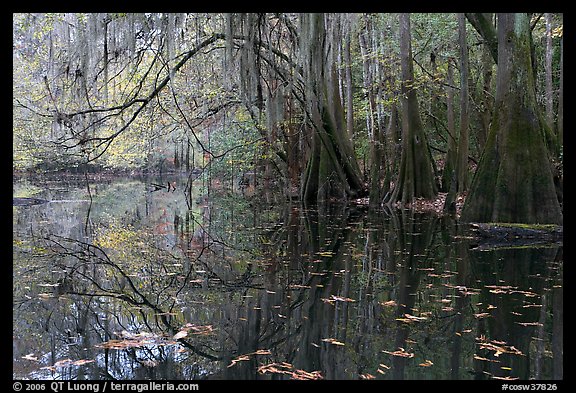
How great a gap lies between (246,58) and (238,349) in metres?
5.35

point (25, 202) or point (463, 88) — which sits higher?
point (463, 88)

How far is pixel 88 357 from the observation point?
10.7 feet

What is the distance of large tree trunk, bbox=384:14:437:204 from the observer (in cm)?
1422

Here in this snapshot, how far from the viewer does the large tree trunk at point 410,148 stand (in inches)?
560

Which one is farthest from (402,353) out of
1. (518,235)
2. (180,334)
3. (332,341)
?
(518,235)

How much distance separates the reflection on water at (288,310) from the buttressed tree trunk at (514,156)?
1.06 metres

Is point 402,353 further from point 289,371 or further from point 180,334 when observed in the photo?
point 180,334

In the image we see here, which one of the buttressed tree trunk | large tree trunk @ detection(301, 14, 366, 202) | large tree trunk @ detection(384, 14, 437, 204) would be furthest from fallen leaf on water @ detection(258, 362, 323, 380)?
large tree trunk @ detection(301, 14, 366, 202)

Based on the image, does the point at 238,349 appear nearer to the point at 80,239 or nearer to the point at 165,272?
the point at 165,272

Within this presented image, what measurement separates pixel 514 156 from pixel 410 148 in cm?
569

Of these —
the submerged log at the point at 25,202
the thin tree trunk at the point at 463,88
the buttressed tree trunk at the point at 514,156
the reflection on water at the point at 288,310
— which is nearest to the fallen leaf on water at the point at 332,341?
the reflection on water at the point at 288,310

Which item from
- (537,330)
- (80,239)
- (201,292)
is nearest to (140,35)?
(80,239)

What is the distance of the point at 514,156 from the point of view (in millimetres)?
8539

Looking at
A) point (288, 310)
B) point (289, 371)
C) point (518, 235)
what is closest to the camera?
point (289, 371)
